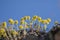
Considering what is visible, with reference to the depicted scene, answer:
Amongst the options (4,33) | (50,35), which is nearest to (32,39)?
(4,33)

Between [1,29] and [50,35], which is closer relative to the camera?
[50,35]

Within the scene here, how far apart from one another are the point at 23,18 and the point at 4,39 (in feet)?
3.11

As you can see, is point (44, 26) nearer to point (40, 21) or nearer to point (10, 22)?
point (40, 21)

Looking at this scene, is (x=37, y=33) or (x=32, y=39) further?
(x=37, y=33)

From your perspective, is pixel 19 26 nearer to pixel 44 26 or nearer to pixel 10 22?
pixel 10 22

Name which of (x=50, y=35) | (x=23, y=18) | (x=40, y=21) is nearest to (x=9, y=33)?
(x=23, y=18)

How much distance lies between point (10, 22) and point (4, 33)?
1.21ft

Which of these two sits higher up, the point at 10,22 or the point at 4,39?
the point at 10,22

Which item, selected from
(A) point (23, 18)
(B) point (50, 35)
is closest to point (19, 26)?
(A) point (23, 18)

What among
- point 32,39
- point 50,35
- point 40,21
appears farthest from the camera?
point 40,21

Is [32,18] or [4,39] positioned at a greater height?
[32,18]

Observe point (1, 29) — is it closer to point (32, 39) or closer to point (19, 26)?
point (19, 26)

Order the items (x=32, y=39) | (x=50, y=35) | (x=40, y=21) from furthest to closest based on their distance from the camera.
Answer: (x=40, y=21) < (x=32, y=39) < (x=50, y=35)

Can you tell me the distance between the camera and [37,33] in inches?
225
